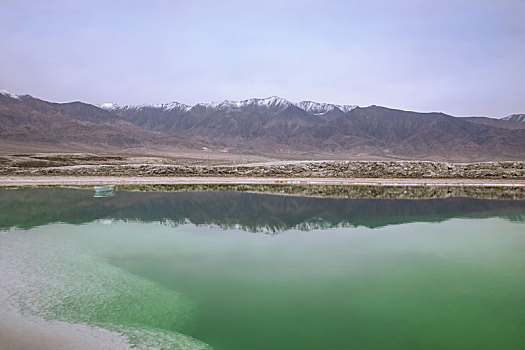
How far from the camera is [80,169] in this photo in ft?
149

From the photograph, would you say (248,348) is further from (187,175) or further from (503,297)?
(187,175)

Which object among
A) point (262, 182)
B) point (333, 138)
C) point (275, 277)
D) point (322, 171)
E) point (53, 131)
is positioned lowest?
point (275, 277)

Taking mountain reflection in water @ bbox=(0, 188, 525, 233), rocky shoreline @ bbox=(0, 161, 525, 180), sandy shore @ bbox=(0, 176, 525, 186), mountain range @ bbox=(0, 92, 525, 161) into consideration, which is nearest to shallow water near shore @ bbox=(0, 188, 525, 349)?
mountain reflection in water @ bbox=(0, 188, 525, 233)

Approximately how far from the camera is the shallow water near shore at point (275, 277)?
7.80m

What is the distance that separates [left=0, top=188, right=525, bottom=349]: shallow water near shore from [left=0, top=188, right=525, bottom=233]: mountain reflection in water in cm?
26

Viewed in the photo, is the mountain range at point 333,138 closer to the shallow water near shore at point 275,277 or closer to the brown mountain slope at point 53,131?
the brown mountain slope at point 53,131

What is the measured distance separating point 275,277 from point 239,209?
40.3 ft

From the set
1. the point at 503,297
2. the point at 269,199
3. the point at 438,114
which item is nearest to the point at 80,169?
the point at 269,199

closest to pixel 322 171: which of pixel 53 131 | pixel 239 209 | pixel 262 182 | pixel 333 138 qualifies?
pixel 262 182

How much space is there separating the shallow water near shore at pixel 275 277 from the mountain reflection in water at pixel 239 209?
0.86ft

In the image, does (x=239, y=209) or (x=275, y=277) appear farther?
(x=239, y=209)

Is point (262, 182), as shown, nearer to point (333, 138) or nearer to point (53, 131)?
point (53, 131)

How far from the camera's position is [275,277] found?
35.4ft

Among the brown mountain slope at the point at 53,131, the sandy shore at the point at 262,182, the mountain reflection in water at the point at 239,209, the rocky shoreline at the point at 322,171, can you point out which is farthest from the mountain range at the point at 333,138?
the mountain reflection in water at the point at 239,209
